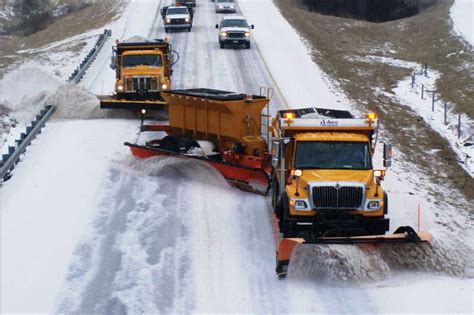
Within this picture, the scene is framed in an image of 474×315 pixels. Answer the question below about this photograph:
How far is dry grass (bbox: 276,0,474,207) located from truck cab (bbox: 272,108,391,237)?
6424mm

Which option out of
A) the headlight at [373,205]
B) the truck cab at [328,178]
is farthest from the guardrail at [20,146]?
the headlight at [373,205]

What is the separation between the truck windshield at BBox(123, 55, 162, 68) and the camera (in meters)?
27.4

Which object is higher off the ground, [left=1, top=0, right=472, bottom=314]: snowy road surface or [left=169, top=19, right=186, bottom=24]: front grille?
[left=169, top=19, right=186, bottom=24]: front grille

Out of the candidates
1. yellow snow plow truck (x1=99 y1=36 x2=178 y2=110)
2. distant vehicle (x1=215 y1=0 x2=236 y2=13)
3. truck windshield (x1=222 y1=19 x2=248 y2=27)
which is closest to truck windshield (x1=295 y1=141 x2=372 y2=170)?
yellow snow plow truck (x1=99 y1=36 x2=178 y2=110)

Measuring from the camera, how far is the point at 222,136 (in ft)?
65.9

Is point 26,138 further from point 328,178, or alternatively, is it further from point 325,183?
point 325,183

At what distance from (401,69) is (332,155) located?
27146 mm

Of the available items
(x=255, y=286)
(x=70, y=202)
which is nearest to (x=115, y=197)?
(x=70, y=202)

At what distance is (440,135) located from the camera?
27.6m

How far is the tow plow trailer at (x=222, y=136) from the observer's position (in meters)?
18.7

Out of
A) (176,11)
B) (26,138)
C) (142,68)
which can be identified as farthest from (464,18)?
(26,138)

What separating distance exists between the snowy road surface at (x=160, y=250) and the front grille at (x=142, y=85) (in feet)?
11.1

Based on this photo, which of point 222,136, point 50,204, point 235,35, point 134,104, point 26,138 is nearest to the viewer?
point 50,204

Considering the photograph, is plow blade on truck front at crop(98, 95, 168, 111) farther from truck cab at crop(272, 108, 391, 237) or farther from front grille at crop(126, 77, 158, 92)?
truck cab at crop(272, 108, 391, 237)
